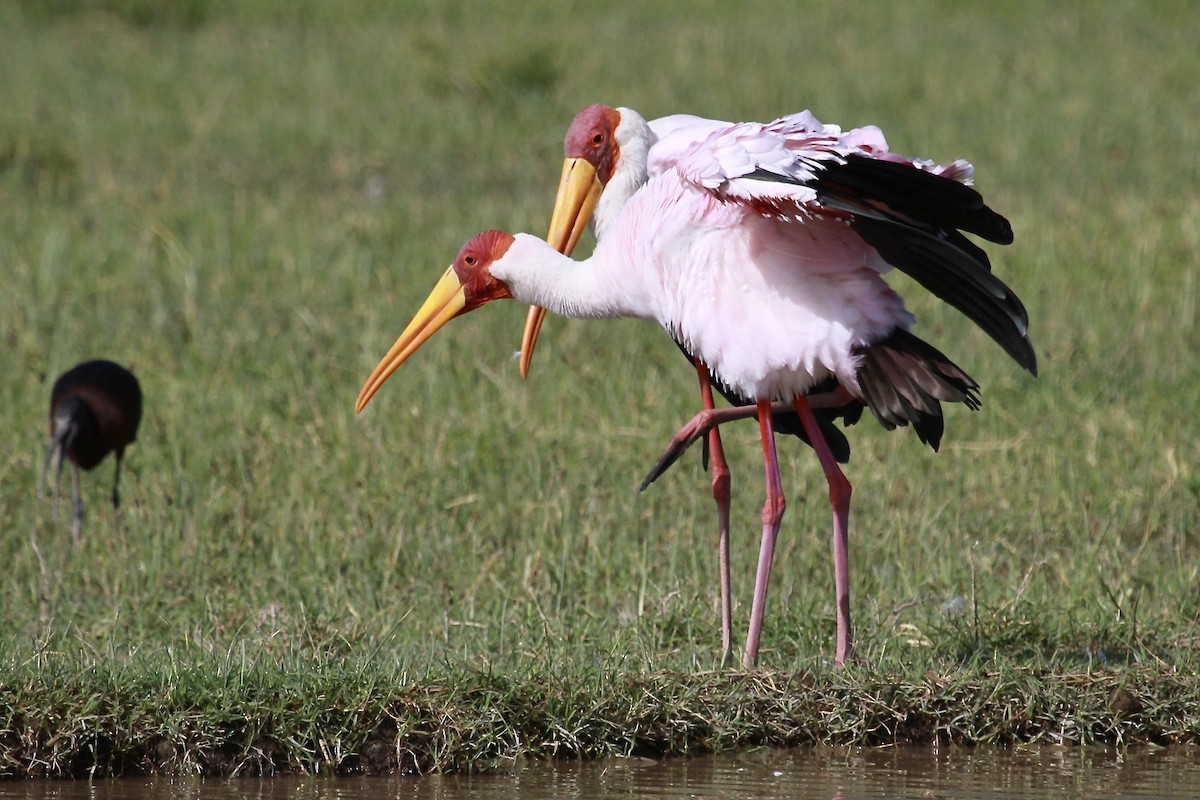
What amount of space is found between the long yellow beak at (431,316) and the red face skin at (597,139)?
547 millimetres

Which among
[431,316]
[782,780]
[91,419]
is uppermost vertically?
[431,316]

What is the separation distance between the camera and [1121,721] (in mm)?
3371

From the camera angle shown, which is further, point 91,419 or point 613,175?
point 91,419

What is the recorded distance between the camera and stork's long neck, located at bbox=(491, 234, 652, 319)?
12.5 feet

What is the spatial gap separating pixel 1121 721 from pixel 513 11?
10.8 m

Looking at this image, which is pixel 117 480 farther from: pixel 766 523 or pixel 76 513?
pixel 766 523

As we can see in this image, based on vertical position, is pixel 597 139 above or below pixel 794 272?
above

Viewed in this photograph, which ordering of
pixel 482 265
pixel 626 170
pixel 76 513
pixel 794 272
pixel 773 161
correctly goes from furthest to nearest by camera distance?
pixel 76 513
pixel 626 170
pixel 482 265
pixel 794 272
pixel 773 161

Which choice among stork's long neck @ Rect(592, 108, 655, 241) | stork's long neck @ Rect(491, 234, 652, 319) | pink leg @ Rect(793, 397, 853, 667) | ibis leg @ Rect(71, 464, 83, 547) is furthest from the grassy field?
stork's long neck @ Rect(592, 108, 655, 241)

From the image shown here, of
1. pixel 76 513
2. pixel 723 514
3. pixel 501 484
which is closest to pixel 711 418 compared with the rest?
pixel 723 514

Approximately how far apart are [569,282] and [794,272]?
53 cm

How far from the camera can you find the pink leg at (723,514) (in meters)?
3.81

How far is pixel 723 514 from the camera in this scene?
400 centimetres

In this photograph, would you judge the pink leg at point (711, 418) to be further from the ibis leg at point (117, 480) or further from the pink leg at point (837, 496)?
the ibis leg at point (117, 480)
